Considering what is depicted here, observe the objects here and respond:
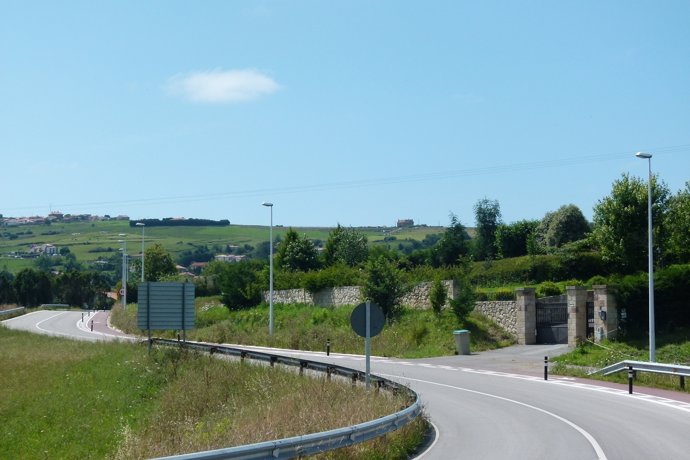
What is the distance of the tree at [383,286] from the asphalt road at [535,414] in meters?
11.1

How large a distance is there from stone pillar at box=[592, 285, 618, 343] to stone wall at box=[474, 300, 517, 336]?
6759mm

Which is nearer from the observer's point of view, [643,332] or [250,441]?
[250,441]

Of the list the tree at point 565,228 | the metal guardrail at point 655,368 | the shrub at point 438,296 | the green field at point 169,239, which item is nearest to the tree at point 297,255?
the tree at point 565,228

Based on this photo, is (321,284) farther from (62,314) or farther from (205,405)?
(62,314)

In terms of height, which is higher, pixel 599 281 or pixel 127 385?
pixel 599 281

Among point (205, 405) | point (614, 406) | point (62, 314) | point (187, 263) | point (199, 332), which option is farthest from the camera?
point (187, 263)

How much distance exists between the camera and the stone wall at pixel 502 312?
40.4 metres

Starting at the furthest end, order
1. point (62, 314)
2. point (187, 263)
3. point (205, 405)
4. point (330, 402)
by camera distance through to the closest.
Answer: point (187, 263) < point (62, 314) < point (205, 405) < point (330, 402)

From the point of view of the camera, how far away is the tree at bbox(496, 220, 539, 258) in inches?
2847

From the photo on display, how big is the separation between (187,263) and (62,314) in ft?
243

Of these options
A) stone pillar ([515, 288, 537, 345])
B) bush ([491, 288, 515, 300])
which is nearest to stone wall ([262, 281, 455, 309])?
bush ([491, 288, 515, 300])

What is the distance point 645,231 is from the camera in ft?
141

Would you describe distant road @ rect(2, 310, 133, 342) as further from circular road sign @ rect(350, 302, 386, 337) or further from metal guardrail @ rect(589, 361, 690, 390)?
circular road sign @ rect(350, 302, 386, 337)

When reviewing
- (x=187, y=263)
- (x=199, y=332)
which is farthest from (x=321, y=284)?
(x=187, y=263)
